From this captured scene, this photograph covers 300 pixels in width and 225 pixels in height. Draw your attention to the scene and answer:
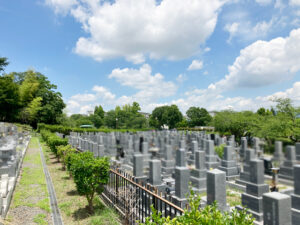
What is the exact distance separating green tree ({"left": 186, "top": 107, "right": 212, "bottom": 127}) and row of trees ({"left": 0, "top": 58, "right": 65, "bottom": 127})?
123 feet

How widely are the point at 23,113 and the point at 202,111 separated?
48666 mm

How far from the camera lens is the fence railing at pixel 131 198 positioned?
4.39m

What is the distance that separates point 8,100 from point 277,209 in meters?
42.0

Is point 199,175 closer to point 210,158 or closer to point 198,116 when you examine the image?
point 210,158

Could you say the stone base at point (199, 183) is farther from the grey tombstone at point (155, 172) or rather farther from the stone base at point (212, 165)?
the grey tombstone at point (155, 172)

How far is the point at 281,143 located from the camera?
6.78 ft

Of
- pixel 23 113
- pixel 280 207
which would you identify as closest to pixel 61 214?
pixel 280 207

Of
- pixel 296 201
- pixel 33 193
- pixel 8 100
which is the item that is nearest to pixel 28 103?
pixel 8 100

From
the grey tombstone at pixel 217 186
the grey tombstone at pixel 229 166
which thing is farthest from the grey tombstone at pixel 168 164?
the grey tombstone at pixel 217 186

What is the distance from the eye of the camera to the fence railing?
4.39 metres

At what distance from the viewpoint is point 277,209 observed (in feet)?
9.74

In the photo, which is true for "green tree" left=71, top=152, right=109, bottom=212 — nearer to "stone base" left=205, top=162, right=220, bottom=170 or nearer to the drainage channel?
the drainage channel

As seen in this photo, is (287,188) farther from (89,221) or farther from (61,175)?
(61,175)

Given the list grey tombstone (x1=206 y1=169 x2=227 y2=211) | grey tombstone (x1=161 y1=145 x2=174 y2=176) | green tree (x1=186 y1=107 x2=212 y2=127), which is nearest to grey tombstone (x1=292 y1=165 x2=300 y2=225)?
grey tombstone (x1=206 y1=169 x2=227 y2=211)
